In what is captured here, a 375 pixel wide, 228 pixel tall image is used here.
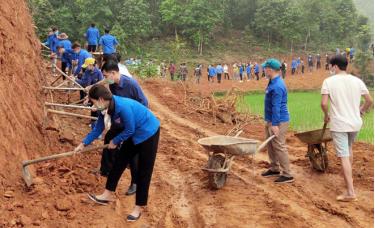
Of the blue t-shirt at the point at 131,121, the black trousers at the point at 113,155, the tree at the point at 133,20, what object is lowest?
the black trousers at the point at 113,155

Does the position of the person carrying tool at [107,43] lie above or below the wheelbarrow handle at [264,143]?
above

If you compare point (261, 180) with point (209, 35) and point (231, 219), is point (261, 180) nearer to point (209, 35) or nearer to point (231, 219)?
point (231, 219)

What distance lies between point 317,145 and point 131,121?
3.59 meters

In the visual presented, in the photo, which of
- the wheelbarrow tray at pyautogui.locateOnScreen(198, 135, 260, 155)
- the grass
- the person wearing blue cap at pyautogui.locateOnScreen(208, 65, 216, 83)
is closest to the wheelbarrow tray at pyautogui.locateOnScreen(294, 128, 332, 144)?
the wheelbarrow tray at pyautogui.locateOnScreen(198, 135, 260, 155)

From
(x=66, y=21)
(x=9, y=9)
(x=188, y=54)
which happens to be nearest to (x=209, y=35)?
(x=188, y=54)

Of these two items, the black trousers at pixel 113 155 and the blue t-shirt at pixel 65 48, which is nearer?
the black trousers at pixel 113 155

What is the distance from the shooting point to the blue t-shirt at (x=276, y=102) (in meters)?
6.31

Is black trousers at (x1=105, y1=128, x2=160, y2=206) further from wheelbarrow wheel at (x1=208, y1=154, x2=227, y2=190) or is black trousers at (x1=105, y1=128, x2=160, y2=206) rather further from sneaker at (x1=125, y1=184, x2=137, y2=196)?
wheelbarrow wheel at (x1=208, y1=154, x2=227, y2=190)

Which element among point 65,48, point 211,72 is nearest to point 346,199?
point 65,48

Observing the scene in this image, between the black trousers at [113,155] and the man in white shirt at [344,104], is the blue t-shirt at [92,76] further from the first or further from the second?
the man in white shirt at [344,104]

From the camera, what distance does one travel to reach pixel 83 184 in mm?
5828

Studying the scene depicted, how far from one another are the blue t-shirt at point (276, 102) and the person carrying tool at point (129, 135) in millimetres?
2149

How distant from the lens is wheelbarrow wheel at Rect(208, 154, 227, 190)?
613cm

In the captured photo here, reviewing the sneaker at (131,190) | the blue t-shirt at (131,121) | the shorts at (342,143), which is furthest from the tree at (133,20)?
the blue t-shirt at (131,121)
